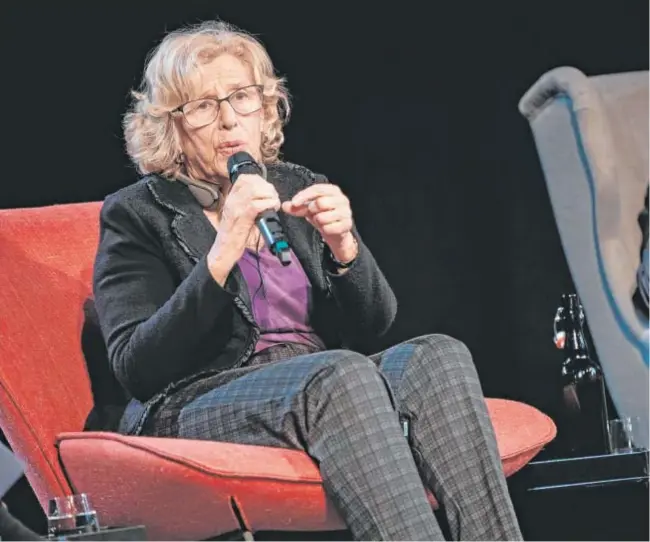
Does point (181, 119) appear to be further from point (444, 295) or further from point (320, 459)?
Answer: point (444, 295)

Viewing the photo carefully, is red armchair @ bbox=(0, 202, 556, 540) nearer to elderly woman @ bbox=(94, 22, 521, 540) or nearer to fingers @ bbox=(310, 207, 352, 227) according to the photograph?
elderly woman @ bbox=(94, 22, 521, 540)

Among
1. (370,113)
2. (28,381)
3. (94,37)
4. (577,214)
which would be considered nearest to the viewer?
(28,381)

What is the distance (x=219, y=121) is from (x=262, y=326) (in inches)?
14.0

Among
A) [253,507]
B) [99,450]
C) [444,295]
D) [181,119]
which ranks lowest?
[444,295]

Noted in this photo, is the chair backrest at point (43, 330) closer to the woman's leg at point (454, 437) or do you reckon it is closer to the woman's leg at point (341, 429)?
the woman's leg at point (341, 429)

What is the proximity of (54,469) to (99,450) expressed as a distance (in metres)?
0.16

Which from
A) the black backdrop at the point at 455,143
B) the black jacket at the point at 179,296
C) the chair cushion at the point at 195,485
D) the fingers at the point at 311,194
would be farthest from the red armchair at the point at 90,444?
the black backdrop at the point at 455,143

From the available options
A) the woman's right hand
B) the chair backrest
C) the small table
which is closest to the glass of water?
the chair backrest

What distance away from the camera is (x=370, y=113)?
3.22 metres

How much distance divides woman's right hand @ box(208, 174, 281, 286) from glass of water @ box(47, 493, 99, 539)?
38 centimetres

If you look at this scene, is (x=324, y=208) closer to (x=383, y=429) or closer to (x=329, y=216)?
(x=329, y=216)

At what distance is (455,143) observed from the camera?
3.27 meters

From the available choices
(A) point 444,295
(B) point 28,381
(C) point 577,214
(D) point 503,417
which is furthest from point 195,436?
(A) point 444,295

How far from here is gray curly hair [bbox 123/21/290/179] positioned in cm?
213
